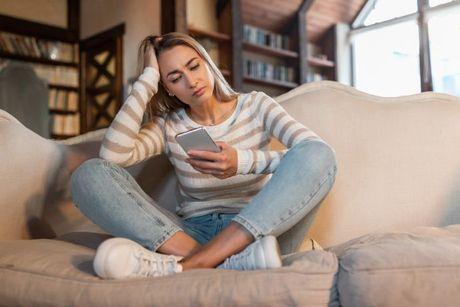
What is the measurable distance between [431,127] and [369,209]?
0.30 m

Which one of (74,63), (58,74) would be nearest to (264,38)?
(74,63)

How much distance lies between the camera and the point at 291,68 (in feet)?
18.6

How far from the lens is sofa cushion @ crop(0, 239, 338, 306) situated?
0.82 meters

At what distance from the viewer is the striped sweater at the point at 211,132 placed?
4.42 feet

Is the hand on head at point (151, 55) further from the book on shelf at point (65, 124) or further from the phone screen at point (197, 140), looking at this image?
the book on shelf at point (65, 124)

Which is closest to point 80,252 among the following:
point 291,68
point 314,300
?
point 314,300

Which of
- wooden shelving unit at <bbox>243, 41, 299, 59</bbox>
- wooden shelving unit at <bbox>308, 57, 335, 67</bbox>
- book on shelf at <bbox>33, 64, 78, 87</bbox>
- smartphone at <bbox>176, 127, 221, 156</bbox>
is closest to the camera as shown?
smartphone at <bbox>176, 127, 221, 156</bbox>

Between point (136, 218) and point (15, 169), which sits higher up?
point (15, 169)

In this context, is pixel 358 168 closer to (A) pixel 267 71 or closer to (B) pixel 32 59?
(A) pixel 267 71

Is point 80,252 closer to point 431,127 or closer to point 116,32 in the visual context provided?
point 431,127

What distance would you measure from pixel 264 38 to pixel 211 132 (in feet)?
13.8

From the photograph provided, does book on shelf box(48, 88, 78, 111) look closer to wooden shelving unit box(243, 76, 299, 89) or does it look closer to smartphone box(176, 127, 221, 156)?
wooden shelving unit box(243, 76, 299, 89)

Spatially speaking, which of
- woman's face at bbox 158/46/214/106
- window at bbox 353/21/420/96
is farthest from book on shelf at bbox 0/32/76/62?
woman's face at bbox 158/46/214/106

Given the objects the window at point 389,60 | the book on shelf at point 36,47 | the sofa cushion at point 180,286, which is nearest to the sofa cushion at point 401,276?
the sofa cushion at point 180,286
